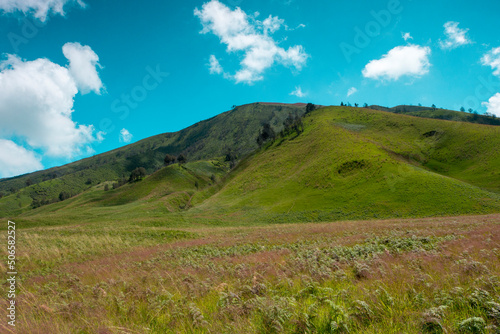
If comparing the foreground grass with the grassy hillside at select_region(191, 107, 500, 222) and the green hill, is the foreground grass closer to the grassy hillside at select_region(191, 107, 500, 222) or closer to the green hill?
the green hill

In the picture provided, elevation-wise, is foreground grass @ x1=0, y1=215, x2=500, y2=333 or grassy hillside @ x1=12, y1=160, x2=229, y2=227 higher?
grassy hillside @ x1=12, y1=160, x2=229, y2=227

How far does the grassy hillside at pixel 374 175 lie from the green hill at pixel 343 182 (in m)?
0.24

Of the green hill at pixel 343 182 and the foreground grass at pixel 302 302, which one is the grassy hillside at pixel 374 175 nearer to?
the green hill at pixel 343 182

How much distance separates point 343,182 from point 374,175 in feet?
28.0

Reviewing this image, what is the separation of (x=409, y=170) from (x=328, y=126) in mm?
53258

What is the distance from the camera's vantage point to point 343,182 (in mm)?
66500

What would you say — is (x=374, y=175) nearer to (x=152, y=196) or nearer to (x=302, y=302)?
(x=302, y=302)

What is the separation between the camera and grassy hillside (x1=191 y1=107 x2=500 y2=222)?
51.4 metres

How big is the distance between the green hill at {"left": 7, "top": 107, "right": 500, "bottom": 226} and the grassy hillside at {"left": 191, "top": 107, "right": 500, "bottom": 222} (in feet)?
0.78

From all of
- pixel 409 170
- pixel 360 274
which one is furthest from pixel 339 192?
pixel 360 274

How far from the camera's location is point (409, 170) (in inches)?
2467

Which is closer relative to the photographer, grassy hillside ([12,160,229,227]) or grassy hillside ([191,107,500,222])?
grassy hillside ([191,107,500,222])

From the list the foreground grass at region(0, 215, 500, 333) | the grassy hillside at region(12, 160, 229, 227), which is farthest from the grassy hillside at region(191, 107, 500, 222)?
the foreground grass at region(0, 215, 500, 333)

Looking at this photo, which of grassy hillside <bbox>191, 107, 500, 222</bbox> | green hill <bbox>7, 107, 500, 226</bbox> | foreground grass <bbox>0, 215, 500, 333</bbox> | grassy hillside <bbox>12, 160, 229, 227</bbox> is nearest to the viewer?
foreground grass <bbox>0, 215, 500, 333</bbox>
